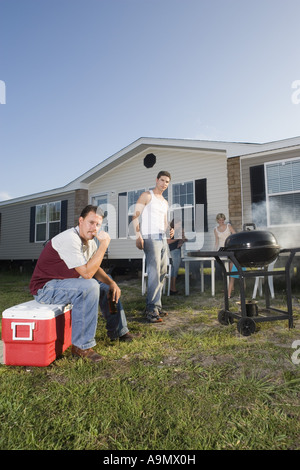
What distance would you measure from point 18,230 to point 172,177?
8764 millimetres

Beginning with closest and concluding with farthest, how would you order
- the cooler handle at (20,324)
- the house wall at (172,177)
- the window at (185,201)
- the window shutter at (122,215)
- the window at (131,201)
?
1. the cooler handle at (20,324)
2. the house wall at (172,177)
3. the window at (185,201)
4. the window at (131,201)
5. the window shutter at (122,215)

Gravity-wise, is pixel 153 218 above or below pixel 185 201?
below

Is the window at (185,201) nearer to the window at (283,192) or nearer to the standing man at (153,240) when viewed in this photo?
the window at (283,192)

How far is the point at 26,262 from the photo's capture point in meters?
13.5

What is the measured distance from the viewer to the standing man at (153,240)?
146 inches

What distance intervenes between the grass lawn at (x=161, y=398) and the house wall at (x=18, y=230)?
34.4 feet

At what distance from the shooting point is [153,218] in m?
3.82

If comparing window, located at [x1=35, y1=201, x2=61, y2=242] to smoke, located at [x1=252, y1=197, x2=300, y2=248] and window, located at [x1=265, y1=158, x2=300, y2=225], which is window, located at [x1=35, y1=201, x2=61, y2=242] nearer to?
smoke, located at [x1=252, y1=197, x2=300, y2=248]

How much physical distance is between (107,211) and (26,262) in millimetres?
5326

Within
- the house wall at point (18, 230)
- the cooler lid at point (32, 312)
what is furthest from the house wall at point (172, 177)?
the cooler lid at point (32, 312)

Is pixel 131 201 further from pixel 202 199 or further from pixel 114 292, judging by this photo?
pixel 114 292

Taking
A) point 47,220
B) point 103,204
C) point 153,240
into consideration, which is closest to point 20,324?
point 153,240
